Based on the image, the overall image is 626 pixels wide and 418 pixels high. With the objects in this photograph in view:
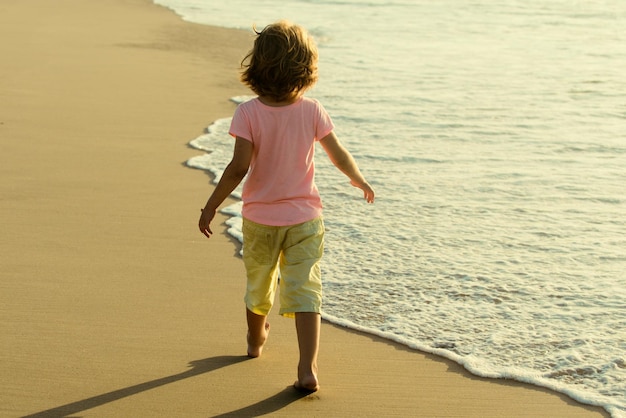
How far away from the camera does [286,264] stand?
11.8ft

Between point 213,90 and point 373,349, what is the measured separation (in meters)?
6.32

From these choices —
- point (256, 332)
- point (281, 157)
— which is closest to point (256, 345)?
point (256, 332)

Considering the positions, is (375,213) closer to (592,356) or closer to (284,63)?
(592,356)

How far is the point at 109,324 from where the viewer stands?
406cm

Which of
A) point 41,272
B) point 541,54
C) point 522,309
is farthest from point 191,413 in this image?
point 541,54

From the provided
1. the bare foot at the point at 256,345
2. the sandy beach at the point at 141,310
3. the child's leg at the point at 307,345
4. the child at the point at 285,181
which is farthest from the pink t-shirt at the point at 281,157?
the sandy beach at the point at 141,310

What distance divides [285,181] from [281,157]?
0.30 ft

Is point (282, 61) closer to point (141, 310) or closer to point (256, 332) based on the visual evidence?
point (256, 332)

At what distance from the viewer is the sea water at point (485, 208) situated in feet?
13.9

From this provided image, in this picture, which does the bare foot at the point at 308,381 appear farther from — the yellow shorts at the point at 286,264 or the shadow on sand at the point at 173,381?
the yellow shorts at the point at 286,264

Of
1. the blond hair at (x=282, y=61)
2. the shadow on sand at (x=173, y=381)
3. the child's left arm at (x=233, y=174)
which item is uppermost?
the blond hair at (x=282, y=61)

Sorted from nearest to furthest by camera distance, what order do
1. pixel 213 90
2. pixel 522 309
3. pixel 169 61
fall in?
1. pixel 522 309
2. pixel 213 90
3. pixel 169 61

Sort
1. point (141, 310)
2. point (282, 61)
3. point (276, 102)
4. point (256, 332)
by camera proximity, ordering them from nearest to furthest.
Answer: point (282, 61), point (276, 102), point (256, 332), point (141, 310)

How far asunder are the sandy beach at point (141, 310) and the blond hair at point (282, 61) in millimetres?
1130
